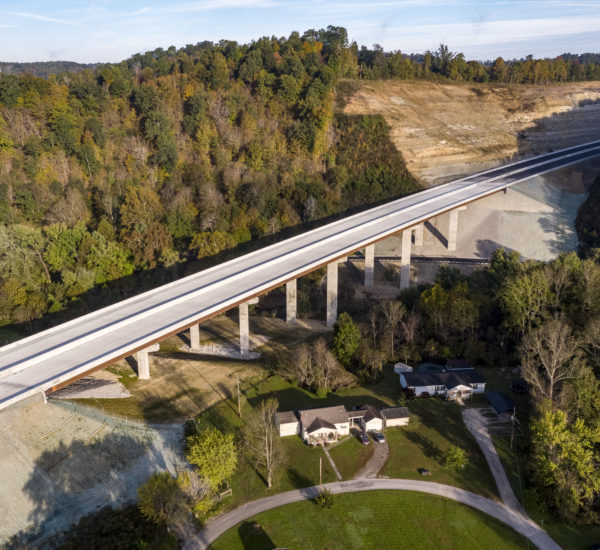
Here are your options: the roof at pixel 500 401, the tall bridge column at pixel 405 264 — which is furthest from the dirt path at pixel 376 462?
the tall bridge column at pixel 405 264

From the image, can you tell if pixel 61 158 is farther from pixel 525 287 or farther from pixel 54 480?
pixel 525 287

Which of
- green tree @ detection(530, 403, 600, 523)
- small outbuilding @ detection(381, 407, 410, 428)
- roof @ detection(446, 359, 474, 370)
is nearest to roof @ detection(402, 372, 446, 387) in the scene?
roof @ detection(446, 359, 474, 370)

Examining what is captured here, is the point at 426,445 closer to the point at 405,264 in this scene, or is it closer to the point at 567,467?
the point at 567,467

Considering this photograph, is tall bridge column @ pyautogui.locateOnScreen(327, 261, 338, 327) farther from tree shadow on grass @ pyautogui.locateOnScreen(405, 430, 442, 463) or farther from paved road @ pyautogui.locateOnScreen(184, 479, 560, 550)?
paved road @ pyautogui.locateOnScreen(184, 479, 560, 550)

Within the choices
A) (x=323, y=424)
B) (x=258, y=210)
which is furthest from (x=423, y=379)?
(x=258, y=210)

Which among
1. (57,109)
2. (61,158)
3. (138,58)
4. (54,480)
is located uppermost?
(138,58)

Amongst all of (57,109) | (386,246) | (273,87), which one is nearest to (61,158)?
(57,109)
